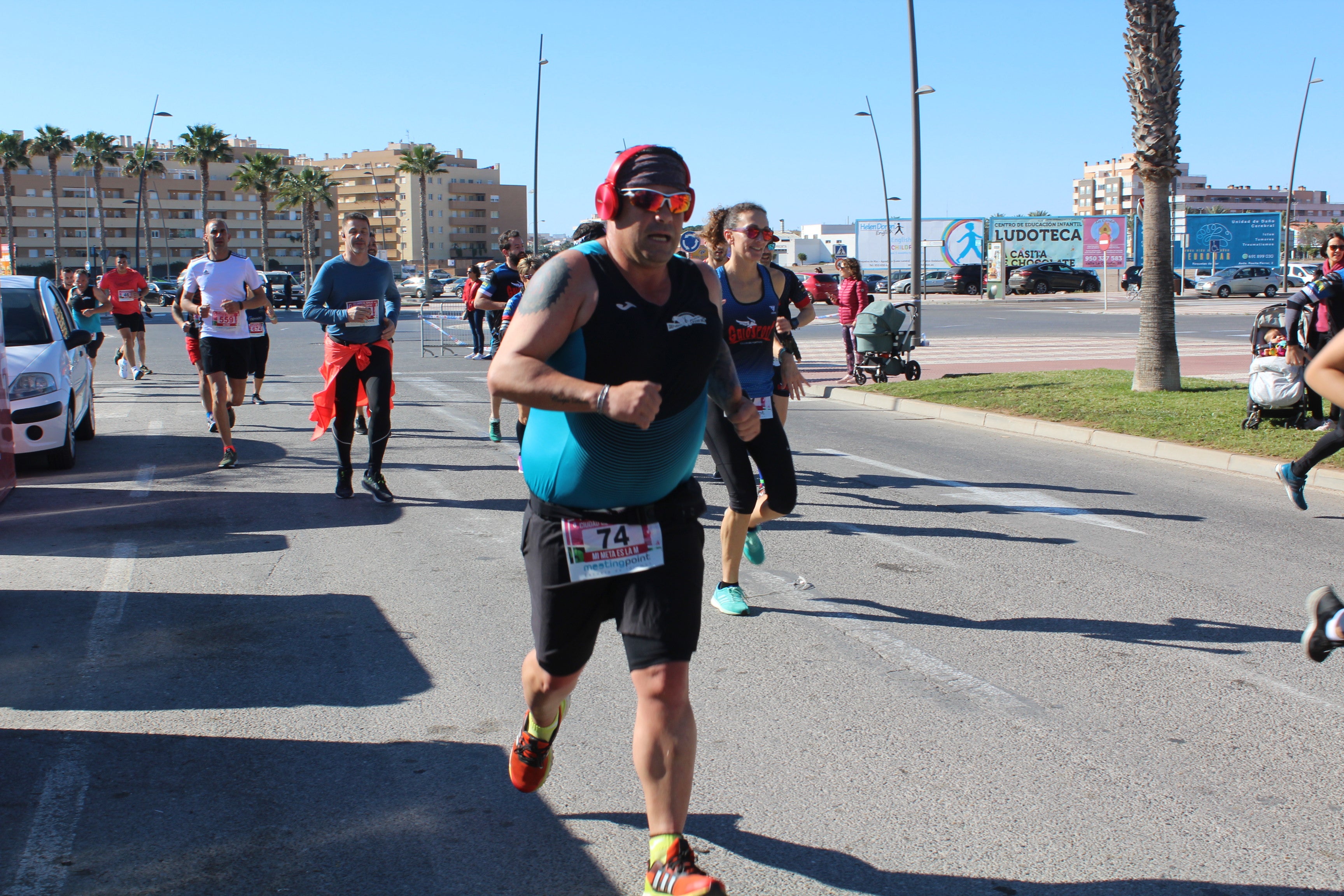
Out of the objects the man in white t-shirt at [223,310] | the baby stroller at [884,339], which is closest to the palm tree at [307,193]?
the baby stroller at [884,339]

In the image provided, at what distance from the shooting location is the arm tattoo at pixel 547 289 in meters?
2.79

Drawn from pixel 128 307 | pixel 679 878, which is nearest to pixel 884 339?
pixel 128 307

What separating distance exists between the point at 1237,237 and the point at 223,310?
215 ft

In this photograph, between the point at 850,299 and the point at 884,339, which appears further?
the point at 850,299

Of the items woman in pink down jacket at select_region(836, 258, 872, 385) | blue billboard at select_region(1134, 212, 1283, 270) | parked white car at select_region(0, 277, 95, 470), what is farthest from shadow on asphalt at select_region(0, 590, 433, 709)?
blue billboard at select_region(1134, 212, 1283, 270)

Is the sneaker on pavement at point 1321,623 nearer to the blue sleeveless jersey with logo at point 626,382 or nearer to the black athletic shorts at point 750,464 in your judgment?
the black athletic shorts at point 750,464

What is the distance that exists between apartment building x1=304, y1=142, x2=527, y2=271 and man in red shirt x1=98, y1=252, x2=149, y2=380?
450ft

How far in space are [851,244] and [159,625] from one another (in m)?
77.7

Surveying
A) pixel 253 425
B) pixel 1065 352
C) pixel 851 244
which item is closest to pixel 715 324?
pixel 253 425

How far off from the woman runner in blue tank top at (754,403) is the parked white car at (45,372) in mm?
6156

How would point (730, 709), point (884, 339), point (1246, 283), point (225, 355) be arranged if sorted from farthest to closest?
point (1246, 283) < point (884, 339) < point (225, 355) < point (730, 709)

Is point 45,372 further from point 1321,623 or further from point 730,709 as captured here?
point 1321,623

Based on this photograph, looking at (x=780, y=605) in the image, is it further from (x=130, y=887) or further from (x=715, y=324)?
(x=130, y=887)

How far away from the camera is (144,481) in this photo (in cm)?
948
